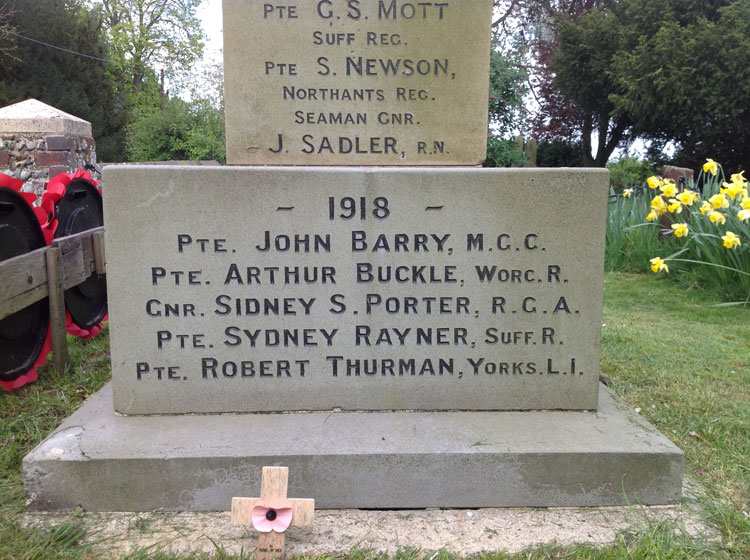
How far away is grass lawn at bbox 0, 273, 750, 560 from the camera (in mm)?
2121

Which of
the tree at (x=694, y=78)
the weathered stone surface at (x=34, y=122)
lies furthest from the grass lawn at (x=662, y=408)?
the tree at (x=694, y=78)

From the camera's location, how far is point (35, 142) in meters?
8.31

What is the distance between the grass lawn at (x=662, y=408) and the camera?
212cm

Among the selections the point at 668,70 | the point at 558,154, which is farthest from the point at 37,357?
the point at 558,154

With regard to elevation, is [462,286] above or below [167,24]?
below

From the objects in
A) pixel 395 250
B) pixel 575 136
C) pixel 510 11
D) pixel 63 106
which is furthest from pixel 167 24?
pixel 395 250

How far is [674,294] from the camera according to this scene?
6.82 meters

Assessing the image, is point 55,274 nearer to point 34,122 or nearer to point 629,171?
point 34,122

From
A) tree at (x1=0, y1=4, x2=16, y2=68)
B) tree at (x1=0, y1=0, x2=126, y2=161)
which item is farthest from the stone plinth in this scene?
tree at (x1=0, y1=4, x2=16, y2=68)

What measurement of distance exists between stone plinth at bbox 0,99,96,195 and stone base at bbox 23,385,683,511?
689 cm

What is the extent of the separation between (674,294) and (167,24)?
115ft

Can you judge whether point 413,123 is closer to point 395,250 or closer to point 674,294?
point 395,250

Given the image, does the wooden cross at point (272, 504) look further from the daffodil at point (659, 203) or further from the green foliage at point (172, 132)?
the green foliage at point (172, 132)

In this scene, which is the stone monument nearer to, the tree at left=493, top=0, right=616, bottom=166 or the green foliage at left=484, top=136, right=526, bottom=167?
the green foliage at left=484, top=136, right=526, bottom=167
